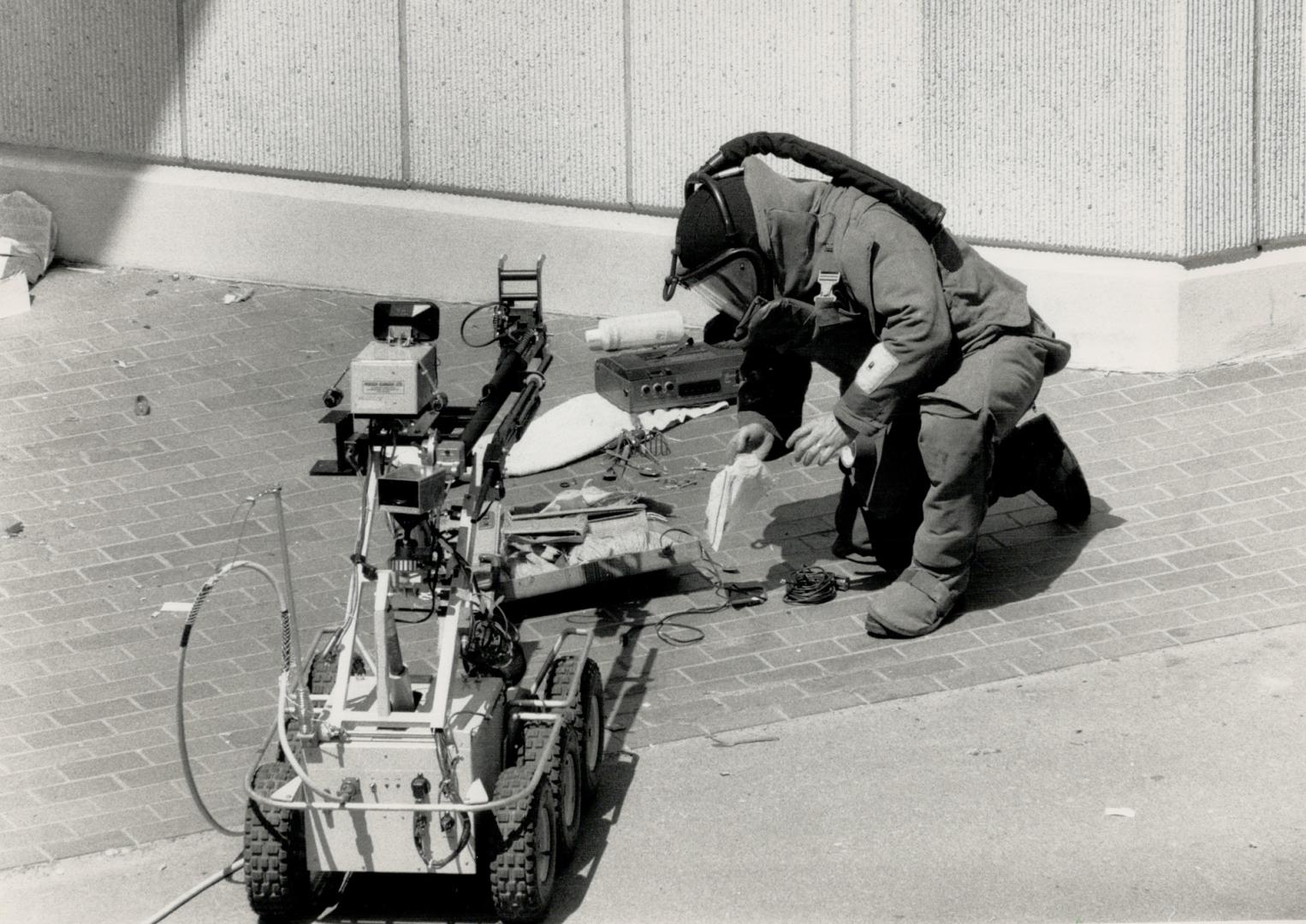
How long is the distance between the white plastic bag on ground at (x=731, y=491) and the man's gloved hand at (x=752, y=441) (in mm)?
213

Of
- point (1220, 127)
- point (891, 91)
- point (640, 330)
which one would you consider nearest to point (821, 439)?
point (640, 330)

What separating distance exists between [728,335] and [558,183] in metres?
2.61

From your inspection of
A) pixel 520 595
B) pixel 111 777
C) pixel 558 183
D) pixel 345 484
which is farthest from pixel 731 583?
pixel 558 183

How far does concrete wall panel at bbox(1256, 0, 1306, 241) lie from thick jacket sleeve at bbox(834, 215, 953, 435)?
2550 millimetres

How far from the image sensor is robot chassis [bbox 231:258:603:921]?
5.36m

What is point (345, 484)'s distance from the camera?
8445 millimetres

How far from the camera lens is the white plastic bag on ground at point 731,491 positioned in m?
7.25

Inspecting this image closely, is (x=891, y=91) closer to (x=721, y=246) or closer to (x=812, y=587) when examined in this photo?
(x=721, y=246)

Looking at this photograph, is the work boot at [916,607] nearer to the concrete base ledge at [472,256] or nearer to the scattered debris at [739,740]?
the scattered debris at [739,740]

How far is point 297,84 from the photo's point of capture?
1009 cm

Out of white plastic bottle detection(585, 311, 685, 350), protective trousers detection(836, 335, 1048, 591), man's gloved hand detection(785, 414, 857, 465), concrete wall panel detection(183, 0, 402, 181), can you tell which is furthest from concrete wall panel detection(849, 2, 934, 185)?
man's gloved hand detection(785, 414, 857, 465)

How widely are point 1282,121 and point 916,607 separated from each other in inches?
127

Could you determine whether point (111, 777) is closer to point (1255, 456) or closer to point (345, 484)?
point (345, 484)

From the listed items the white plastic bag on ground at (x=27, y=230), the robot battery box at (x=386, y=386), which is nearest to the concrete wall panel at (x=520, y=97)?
the white plastic bag on ground at (x=27, y=230)
